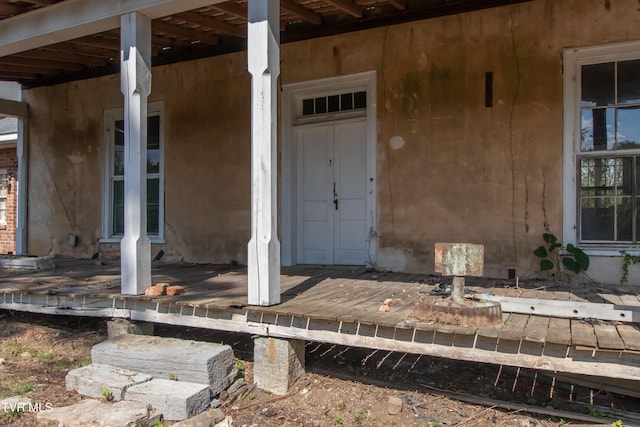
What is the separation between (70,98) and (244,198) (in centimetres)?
423

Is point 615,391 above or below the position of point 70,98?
below

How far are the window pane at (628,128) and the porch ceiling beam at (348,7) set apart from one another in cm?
307

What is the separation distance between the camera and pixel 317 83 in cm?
666

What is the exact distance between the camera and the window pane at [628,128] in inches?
202

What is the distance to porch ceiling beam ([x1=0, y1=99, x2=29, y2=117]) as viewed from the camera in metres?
8.85

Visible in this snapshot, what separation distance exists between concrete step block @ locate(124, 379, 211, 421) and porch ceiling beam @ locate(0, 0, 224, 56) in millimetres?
3271

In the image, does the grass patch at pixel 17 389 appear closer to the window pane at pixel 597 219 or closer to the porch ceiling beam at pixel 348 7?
the porch ceiling beam at pixel 348 7

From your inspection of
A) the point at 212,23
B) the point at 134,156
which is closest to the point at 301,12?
the point at 212,23

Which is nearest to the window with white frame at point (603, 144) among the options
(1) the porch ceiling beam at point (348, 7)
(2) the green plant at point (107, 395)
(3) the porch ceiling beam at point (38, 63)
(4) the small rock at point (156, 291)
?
(1) the porch ceiling beam at point (348, 7)

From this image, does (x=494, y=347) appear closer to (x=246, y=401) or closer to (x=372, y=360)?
(x=372, y=360)

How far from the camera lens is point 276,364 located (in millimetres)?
3932

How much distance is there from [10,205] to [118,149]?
4.61 metres

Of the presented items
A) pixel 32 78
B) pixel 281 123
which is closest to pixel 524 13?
pixel 281 123

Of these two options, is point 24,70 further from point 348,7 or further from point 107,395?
point 107,395
